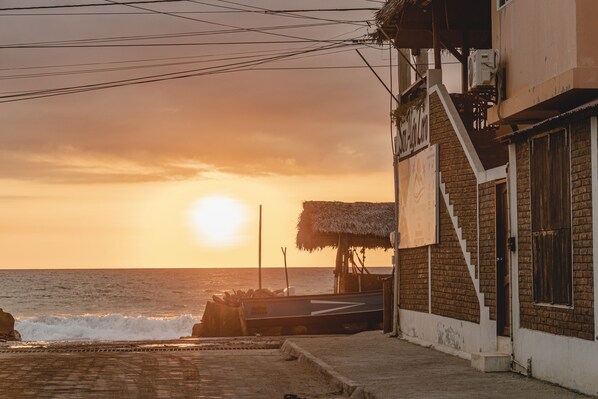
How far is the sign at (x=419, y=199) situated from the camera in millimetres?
20859

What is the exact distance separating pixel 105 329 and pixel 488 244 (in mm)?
43104

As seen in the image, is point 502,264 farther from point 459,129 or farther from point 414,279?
point 414,279

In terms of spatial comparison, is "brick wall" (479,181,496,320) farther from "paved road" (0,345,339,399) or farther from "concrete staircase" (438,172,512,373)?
"paved road" (0,345,339,399)

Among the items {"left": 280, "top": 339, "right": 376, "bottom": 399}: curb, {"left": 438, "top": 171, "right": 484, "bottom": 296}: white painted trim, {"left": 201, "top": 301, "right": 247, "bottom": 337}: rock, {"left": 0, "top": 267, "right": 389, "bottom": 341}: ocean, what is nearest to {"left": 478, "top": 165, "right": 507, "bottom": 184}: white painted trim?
{"left": 438, "top": 171, "right": 484, "bottom": 296}: white painted trim

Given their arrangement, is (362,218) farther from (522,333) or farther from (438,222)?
(522,333)

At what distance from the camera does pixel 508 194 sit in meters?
16.1

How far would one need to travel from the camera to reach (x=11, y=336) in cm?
3612

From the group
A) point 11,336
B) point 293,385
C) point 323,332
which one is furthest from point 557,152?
point 11,336

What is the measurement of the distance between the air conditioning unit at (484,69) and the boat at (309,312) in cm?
1449

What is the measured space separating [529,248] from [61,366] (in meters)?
9.16

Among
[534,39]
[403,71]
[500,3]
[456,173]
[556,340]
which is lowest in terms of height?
[556,340]

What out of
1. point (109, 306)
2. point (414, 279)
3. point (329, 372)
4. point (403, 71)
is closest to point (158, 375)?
point (329, 372)

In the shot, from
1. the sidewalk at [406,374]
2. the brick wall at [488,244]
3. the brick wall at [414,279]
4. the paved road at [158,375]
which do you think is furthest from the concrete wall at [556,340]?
the brick wall at [414,279]

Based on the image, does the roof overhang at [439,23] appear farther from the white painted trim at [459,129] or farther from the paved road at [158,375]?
the paved road at [158,375]
